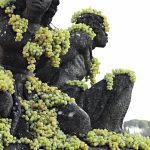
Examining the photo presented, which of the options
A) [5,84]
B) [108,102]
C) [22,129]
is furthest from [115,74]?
[5,84]

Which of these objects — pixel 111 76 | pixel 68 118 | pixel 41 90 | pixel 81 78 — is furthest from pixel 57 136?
pixel 81 78

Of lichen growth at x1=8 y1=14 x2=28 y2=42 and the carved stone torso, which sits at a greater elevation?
lichen growth at x1=8 y1=14 x2=28 y2=42

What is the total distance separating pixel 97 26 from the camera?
712 cm

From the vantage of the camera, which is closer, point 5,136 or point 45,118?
point 5,136

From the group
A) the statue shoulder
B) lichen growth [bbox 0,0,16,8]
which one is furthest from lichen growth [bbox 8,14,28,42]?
the statue shoulder

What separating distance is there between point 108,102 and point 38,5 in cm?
159

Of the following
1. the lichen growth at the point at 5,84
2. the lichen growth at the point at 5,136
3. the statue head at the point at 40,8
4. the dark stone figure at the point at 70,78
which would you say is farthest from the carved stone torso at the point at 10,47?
the lichen growth at the point at 5,136

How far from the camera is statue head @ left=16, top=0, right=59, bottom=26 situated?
5.67 m

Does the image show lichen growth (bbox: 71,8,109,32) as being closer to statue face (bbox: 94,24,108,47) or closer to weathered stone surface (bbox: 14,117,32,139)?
statue face (bbox: 94,24,108,47)

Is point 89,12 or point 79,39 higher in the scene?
point 89,12

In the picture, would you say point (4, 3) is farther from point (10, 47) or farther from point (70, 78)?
point (70, 78)

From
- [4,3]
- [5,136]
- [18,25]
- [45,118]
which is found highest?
[4,3]

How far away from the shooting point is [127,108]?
6.51 meters

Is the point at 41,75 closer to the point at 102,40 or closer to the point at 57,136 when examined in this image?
the point at 102,40
